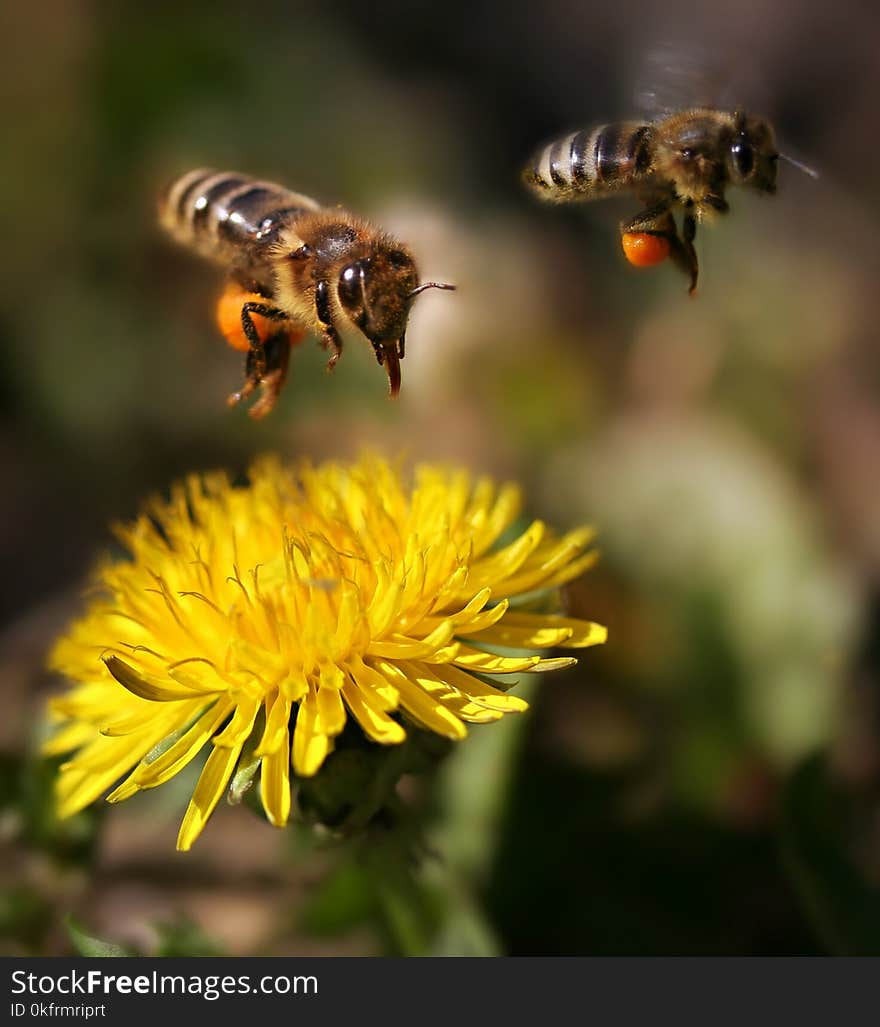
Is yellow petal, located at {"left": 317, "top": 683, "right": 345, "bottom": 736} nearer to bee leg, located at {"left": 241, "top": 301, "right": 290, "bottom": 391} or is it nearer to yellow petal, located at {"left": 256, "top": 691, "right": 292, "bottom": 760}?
yellow petal, located at {"left": 256, "top": 691, "right": 292, "bottom": 760}

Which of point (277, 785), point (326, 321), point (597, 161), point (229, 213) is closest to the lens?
point (277, 785)

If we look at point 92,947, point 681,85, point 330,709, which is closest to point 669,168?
point 681,85

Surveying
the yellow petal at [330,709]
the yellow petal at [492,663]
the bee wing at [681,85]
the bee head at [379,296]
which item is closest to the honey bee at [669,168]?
the bee wing at [681,85]

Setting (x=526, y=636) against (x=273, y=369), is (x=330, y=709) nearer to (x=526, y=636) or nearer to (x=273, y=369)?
(x=526, y=636)

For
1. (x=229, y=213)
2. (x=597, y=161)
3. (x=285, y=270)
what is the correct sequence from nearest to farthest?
(x=285, y=270) → (x=597, y=161) → (x=229, y=213)

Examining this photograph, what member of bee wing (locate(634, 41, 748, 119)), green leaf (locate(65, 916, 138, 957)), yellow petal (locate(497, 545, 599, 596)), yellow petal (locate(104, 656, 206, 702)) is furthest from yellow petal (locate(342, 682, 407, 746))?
bee wing (locate(634, 41, 748, 119))

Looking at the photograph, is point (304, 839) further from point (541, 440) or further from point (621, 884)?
point (541, 440)

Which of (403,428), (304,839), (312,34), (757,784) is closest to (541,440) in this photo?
(403,428)

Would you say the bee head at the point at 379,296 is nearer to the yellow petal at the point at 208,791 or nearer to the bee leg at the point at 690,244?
the bee leg at the point at 690,244
